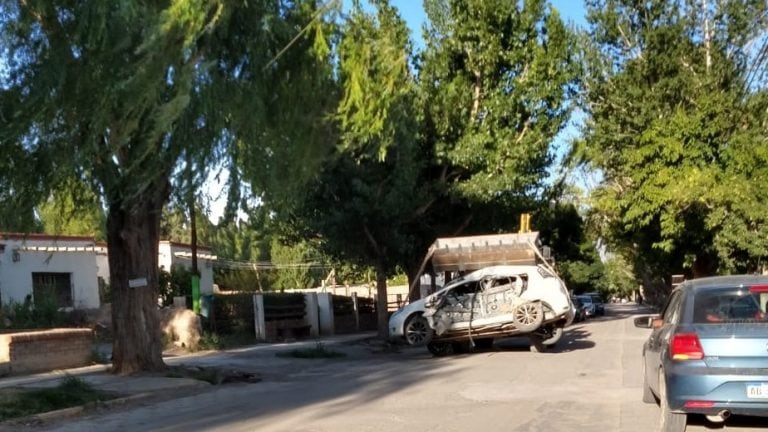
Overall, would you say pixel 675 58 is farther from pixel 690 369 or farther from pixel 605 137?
pixel 690 369

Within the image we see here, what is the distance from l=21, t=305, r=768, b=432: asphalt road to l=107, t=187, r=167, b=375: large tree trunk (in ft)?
6.09

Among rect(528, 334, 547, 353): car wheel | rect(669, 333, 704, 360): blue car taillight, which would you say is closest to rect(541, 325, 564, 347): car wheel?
rect(528, 334, 547, 353): car wheel

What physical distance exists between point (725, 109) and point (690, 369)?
25914 millimetres

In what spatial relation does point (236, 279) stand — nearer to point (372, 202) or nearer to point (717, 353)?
point (372, 202)

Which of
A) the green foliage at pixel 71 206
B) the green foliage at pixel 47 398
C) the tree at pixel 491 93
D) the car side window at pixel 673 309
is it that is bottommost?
the green foliage at pixel 47 398

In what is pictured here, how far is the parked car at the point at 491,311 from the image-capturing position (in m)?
20.0

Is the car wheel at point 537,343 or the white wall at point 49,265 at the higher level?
the white wall at point 49,265

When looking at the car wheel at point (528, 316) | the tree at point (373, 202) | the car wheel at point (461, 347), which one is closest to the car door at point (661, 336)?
the car wheel at point (528, 316)

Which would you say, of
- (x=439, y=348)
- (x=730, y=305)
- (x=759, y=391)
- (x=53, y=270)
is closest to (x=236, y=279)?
(x=53, y=270)

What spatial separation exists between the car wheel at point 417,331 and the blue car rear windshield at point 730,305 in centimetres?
1262

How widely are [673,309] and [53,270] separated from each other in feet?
87.4

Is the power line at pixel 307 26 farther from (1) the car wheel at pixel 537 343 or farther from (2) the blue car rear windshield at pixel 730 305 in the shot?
(1) the car wheel at pixel 537 343

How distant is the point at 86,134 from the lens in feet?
39.2

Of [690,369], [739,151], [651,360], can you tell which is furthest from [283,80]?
[739,151]
